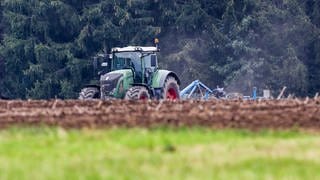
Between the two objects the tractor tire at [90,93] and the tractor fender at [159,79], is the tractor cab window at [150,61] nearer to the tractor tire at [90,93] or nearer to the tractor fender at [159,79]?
the tractor fender at [159,79]

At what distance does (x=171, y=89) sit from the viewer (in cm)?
3625

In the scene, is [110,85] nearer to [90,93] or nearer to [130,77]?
[90,93]

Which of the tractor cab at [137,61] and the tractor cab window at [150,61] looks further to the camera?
the tractor cab window at [150,61]

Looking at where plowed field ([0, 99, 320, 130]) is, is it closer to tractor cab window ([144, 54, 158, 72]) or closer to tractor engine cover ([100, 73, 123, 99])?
tractor engine cover ([100, 73, 123, 99])

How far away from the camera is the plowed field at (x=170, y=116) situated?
57.0 ft

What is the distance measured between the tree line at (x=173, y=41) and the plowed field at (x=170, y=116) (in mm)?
30381

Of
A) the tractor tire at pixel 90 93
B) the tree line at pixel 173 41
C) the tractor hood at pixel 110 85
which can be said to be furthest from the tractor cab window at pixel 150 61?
the tree line at pixel 173 41

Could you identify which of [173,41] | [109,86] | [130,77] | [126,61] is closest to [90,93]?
[109,86]

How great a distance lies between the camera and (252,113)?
2033cm

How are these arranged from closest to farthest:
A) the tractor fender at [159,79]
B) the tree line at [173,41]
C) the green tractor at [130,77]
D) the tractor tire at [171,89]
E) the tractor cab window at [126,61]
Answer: the green tractor at [130,77], the tractor fender at [159,79], the tractor tire at [171,89], the tractor cab window at [126,61], the tree line at [173,41]

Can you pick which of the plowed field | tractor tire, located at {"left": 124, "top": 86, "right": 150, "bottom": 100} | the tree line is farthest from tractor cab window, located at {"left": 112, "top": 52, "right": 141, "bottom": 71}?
the tree line

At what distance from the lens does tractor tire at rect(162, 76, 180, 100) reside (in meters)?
35.3

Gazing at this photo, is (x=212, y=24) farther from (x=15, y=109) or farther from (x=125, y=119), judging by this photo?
(x=125, y=119)

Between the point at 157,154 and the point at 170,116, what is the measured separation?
222 inches
